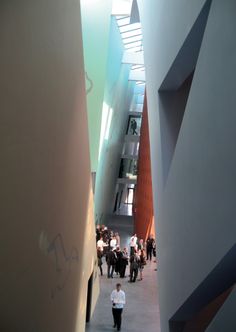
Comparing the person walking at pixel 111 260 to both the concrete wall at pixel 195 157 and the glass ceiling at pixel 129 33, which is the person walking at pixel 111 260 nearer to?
the concrete wall at pixel 195 157

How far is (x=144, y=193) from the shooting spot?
68.7 ft

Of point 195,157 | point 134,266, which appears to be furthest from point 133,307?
point 195,157

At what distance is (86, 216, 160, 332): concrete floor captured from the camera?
32.1ft

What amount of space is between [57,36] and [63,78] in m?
0.65

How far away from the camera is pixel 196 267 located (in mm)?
4891

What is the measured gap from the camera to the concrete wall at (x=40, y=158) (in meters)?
3.81

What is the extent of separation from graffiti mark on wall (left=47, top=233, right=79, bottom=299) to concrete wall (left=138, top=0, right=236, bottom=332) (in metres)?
1.65

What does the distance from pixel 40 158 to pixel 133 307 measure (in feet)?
25.1

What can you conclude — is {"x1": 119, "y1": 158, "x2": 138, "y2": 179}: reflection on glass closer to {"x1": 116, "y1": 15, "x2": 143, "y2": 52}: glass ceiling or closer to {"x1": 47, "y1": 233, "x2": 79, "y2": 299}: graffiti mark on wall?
{"x1": 116, "y1": 15, "x2": 143, "y2": 52}: glass ceiling

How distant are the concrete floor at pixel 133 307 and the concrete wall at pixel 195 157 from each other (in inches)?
117

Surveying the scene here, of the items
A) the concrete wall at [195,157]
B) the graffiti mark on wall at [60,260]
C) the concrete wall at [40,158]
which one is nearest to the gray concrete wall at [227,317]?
the concrete wall at [195,157]

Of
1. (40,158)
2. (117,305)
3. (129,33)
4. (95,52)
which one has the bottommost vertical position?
(117,305)

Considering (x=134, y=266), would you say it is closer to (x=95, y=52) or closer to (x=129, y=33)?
(x=95, y=52)

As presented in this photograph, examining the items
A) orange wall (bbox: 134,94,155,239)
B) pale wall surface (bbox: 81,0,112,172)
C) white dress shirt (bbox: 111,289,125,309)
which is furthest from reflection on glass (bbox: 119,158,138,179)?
white dress shirt (bbox: 111,289,125,309)
